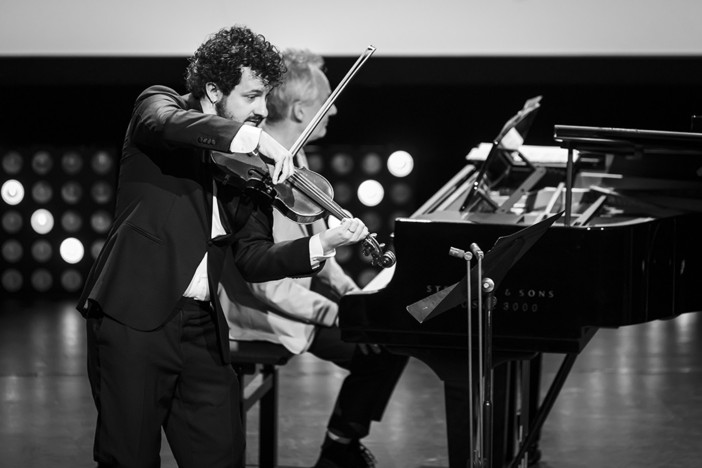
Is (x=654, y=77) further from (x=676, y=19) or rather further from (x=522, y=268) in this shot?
(x=522, y=268)

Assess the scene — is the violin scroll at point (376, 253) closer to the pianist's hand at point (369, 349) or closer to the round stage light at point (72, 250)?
the pianist's hand at point (369, 349)

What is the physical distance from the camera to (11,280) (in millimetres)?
6332

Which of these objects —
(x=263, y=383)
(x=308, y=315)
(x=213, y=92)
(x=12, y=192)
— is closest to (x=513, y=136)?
(x=308, y=315)

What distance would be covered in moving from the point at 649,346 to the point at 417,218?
2811mm

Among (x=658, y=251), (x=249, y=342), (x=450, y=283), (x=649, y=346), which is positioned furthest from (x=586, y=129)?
(x=649, y=346)

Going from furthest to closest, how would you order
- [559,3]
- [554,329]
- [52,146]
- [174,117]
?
[52,146] < [559,3] < [554,329] < [174,117]

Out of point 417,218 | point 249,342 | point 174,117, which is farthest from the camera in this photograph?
point 249,342

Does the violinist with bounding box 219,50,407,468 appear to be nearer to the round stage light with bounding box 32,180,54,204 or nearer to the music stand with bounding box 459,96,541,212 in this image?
the music stand with bounding box 459,96,541,212

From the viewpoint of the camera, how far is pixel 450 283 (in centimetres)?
275

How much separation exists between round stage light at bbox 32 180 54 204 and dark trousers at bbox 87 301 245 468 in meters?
4.12

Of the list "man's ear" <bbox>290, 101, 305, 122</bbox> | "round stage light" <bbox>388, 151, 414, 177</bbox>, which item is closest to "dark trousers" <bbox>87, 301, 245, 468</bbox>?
"man's ear" <bbox>290, 101, 305, 122</bbox>

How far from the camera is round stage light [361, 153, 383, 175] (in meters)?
6.23

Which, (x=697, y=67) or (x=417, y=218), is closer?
(x=417, y=218)

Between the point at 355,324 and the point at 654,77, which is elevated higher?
the point at 654,77
